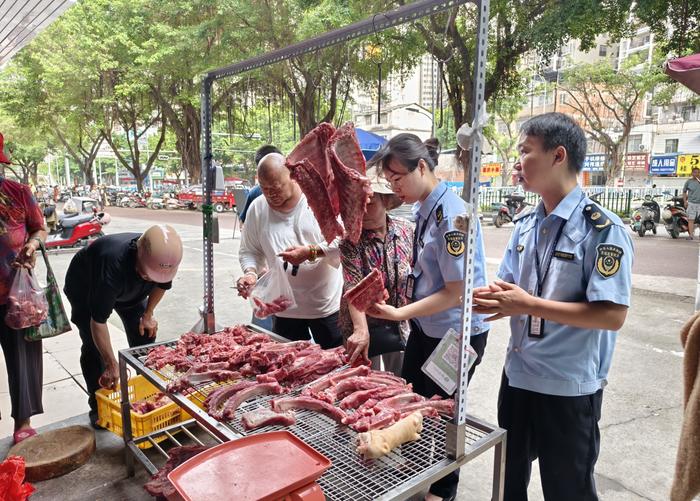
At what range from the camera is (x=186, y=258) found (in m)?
10.8

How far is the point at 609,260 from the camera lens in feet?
5.16

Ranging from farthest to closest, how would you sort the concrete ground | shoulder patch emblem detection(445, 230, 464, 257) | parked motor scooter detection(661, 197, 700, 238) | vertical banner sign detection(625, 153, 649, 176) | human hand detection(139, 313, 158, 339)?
vertical banner sign detection(625, 153, 649, 176), parked motor scooter detection(661, 197, 700, 238), human hand detection(139, 313, 158, 339), the concrete ground, shoulder patch emblem detection(445, 230, 464, 257)

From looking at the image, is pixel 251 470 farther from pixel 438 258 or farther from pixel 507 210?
pixel 507 210

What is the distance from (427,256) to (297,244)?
108 cm

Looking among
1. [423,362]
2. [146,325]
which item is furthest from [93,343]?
[423,362]

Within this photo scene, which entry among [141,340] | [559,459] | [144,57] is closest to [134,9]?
[144,57]

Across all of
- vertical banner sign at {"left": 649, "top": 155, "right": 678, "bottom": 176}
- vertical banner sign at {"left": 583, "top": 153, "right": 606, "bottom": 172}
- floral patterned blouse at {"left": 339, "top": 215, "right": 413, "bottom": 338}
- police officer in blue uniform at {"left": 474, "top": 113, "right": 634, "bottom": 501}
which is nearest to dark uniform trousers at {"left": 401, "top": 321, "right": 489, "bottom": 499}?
floral patterned blouse at {"left": 339, "top": 215, "right": 413, "bottom": 338}

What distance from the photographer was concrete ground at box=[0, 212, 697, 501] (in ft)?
9.28

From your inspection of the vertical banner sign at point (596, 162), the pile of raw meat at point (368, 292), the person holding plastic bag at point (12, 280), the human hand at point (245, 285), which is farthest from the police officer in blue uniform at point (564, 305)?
the vertical banner sign at point (596, 162)

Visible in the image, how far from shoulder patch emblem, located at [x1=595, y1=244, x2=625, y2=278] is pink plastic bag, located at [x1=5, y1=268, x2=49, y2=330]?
3.26 metres

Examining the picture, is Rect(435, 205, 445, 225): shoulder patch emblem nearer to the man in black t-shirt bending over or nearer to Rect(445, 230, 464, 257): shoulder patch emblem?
Rect(445, 230, 464, 257): shoulder patch emblem

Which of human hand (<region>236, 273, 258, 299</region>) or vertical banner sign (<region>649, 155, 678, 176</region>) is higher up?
vertical banner sign (<region>649, 155, 678, 176</region>)

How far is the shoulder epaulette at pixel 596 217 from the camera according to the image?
1640 mm

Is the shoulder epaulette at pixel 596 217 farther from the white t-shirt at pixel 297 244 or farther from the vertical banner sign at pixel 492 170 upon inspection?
the vertical banner sign at pixel 492 170
